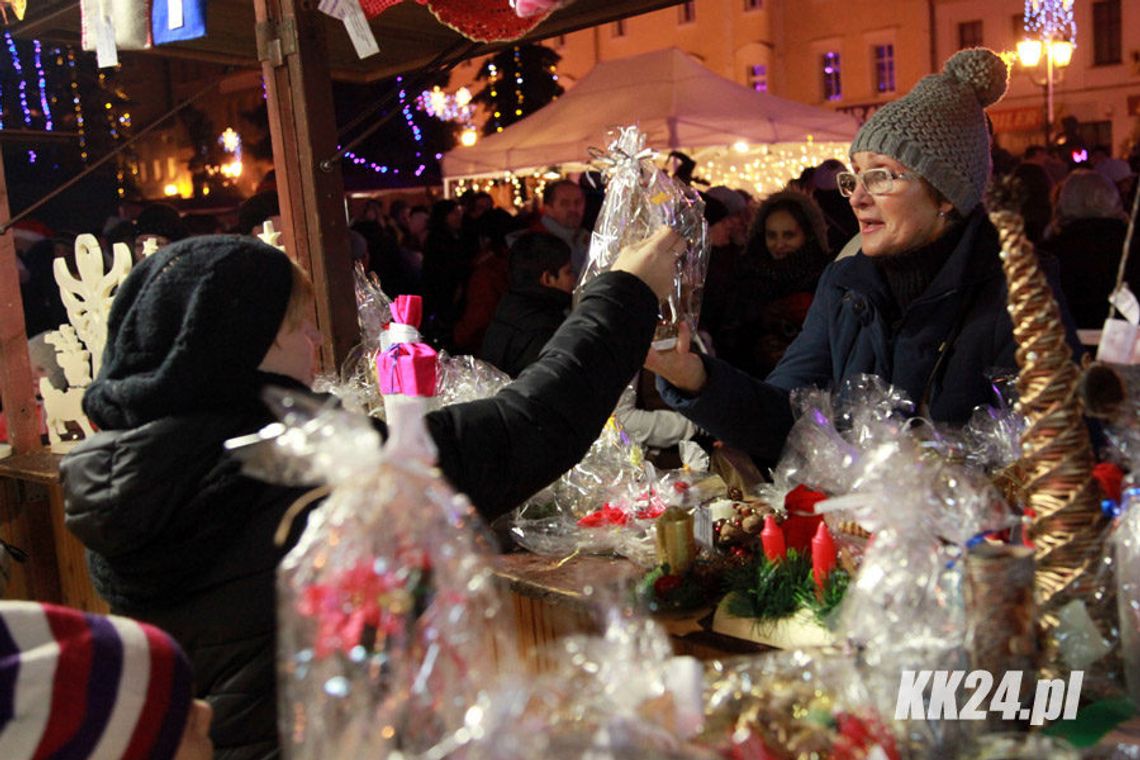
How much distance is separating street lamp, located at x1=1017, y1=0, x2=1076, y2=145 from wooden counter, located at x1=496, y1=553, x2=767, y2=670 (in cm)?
495

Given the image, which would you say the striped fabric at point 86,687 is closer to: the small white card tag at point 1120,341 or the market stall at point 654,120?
the small white card tag at point 1120,341

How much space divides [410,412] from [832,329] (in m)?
1.87

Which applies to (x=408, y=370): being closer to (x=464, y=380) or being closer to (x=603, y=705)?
(x=464, y=380)

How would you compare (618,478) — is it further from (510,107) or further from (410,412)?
(510,107)

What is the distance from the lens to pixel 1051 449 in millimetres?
1372

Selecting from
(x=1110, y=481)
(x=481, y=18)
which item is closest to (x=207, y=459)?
(x=1110, y=481)

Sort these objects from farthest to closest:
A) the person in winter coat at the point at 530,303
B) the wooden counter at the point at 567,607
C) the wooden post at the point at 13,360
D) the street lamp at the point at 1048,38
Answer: the street lamp at the point at 1048,38, the person in winter coat at the point at 530,303, the wooden post at the point at 13,360, the wooden counter at the point at 567,607

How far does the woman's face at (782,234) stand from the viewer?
5.23 metres

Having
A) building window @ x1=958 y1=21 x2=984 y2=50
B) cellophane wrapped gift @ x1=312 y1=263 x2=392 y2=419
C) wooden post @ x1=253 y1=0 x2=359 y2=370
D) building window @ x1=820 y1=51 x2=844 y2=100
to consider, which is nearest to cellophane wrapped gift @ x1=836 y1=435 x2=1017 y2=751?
cellophane wrapped gift @ x1=312 y1=263 x2=392 y2=419

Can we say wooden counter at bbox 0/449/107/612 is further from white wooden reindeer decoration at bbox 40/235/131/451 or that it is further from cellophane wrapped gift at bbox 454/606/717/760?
cellophane wrapped gift at bbox 454/606/717/760

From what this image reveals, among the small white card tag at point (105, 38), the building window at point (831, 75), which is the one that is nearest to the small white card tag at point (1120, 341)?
the small white card tag at point (105, 38)

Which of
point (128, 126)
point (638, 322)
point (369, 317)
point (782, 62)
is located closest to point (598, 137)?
point (128, 126)

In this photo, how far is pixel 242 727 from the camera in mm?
1600

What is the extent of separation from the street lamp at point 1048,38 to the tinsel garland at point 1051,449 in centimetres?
532
